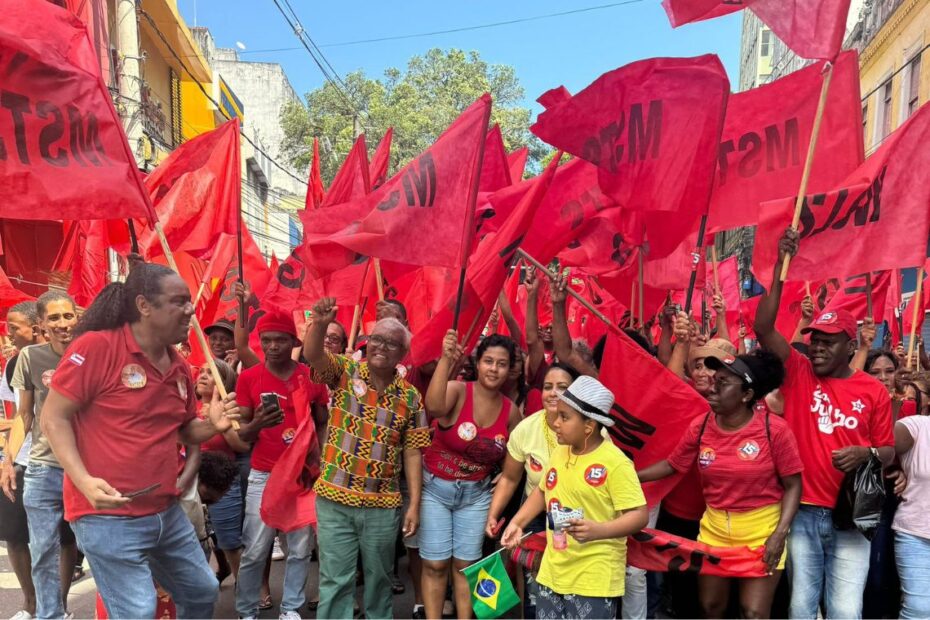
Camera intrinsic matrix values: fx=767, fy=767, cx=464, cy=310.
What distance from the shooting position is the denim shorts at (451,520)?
4352mm

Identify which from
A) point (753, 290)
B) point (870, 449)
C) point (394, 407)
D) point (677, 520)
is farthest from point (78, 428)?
point (753, 290)

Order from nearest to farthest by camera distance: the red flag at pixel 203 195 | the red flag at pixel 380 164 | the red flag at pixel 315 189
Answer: the red flag at pixel 203 195, the red flag at pixel 380 164, the red flag at pixel 315 189

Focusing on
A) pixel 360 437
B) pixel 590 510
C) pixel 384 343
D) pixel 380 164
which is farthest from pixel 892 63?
pixel 590 510

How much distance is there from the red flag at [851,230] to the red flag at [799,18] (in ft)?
2.75

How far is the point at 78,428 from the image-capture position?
2.98 meters

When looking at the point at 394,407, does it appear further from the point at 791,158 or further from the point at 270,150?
the point at 270,150

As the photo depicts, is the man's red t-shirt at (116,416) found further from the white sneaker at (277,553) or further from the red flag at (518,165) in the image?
the red flag at (518,165)

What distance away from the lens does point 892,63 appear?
64.2 ft

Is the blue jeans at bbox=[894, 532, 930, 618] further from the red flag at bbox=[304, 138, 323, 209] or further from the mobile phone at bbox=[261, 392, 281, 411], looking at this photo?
the red flag at bbox=[304, 138, 323, 209]

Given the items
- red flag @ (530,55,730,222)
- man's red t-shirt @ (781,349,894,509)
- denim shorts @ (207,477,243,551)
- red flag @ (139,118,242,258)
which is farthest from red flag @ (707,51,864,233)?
denim shorts @ (207,477,243,551)

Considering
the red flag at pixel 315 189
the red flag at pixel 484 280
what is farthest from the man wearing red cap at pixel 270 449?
the red flag at pixel 315 189

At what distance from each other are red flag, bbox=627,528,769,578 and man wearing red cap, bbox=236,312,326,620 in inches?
77.9

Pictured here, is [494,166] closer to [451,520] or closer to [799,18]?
[799,18]

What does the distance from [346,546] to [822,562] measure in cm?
246
